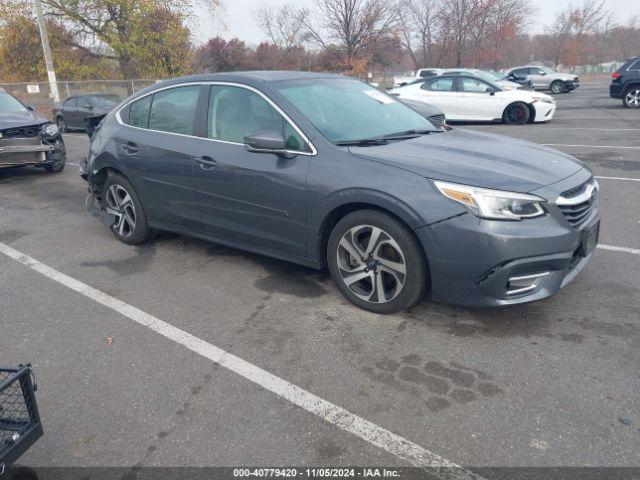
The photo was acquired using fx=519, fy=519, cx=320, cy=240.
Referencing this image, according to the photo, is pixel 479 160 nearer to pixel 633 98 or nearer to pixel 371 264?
pixel 371 264

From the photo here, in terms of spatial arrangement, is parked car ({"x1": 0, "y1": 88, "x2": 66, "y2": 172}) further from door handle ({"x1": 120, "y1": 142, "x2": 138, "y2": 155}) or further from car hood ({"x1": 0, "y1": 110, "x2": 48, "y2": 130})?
door handle ({"x1": 120, "y1": 142, "x2": 138, "y2": 155})

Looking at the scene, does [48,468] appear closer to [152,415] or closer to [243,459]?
[152,415]

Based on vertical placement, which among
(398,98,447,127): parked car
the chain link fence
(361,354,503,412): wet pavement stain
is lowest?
(361,354,503,412): wet pavement stain

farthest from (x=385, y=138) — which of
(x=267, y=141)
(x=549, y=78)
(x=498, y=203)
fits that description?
(x=549, y=78)

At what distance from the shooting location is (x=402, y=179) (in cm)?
338

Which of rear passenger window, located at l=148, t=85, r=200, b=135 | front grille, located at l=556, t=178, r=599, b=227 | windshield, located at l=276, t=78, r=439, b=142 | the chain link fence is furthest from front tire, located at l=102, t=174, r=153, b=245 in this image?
the chain link fence

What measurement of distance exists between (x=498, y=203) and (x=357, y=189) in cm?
91

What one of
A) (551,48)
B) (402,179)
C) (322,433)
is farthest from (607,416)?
(551,48)

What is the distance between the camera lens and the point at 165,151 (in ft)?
15.5

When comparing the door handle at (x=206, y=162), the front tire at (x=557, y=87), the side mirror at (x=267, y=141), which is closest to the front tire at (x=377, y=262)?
the side mirror at (x=267, y=141)

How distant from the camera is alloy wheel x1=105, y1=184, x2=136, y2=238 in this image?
5340mm

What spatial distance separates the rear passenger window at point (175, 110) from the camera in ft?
15.2

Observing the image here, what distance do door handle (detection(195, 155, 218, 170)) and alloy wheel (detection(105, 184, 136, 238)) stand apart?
1.24 m

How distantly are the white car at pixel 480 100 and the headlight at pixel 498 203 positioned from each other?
462 inches
